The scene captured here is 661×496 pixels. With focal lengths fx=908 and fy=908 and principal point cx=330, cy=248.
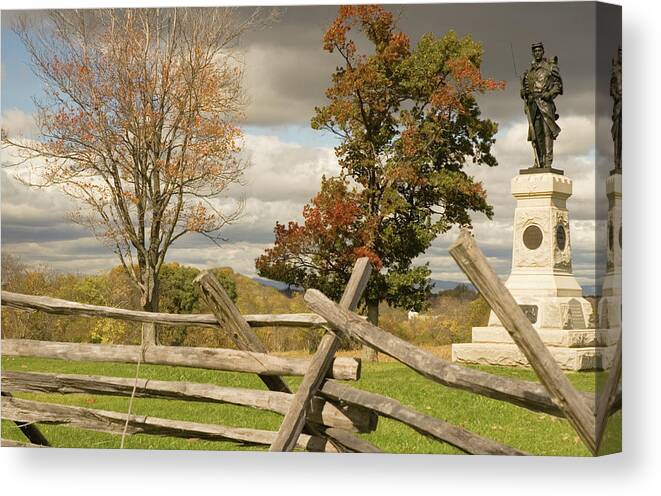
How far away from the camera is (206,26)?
23.6ft

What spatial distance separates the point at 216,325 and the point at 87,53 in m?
2.75

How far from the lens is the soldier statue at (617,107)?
6.10 meters

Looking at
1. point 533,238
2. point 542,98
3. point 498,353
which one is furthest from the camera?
point 533,238

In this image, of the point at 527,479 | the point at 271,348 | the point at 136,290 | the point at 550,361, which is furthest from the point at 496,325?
the point at 550,361

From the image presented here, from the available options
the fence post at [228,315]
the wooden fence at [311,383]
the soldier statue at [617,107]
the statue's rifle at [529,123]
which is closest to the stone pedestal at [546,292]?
the statue's rifle at [529,123]

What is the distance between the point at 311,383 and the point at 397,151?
131 inches

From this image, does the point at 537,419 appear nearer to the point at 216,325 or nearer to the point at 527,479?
the point at 527,479

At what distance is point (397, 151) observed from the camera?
8281 mm

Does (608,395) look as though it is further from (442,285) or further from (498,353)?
(498,353)

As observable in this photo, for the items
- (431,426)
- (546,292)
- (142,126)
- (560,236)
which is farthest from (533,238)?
(431,426)

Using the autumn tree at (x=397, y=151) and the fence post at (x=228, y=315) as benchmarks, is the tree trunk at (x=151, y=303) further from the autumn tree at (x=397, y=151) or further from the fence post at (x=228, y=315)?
the fence post at (x=228, y=315)

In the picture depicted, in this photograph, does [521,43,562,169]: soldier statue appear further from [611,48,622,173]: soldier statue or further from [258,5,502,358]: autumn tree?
[611,48,622,173]: soldier statue

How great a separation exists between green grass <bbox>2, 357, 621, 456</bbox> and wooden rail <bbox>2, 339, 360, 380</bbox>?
54 cm

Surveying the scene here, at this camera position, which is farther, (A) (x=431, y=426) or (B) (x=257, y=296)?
(B) (x=257, y=296)
